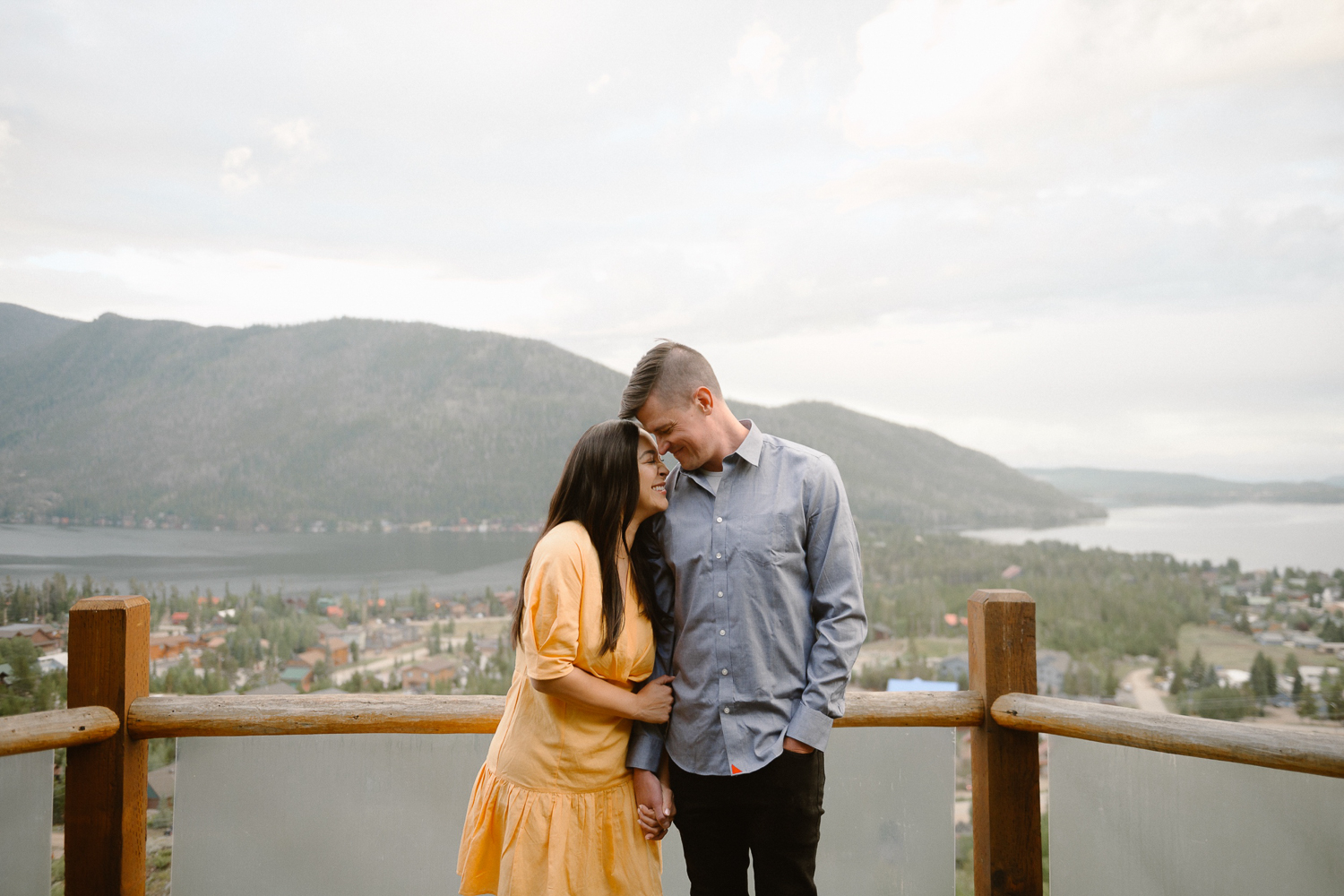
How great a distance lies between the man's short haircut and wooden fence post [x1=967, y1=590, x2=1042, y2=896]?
1.16m

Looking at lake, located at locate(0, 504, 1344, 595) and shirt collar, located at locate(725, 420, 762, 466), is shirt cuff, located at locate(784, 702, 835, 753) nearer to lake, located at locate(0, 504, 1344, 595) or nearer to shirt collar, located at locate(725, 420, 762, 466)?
shirt collar, located at locate(725, 420, 762, 466)

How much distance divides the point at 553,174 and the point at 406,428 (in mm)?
25198

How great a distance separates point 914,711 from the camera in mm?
2135

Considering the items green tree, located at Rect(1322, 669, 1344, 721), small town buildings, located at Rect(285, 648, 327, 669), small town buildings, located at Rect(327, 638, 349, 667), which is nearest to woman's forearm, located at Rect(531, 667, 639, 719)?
small town buildings, located at Rect(285, 648, 327, 669)

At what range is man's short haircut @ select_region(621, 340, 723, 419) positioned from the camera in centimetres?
170

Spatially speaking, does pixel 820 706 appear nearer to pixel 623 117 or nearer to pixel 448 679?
pixel 448 679

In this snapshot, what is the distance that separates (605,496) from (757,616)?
1.46 ft

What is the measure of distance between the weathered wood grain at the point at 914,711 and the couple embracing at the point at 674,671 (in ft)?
1.66

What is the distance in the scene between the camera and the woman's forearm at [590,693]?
4.99ft

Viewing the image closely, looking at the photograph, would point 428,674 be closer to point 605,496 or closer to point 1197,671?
point 605,496

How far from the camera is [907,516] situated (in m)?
44.9

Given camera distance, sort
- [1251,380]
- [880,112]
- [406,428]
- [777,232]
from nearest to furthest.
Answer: [406,428] < [1251,380] < [880,112] < [777,232]

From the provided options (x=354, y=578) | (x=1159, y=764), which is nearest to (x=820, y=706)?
(x=1159, y=764)

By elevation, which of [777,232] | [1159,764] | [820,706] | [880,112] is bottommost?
[1159,764]
